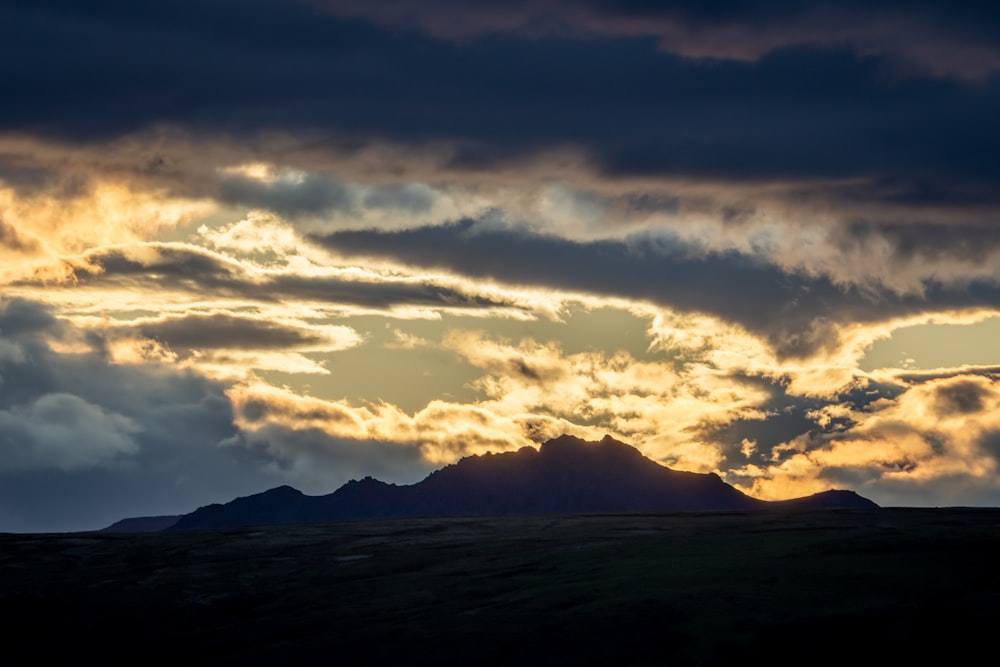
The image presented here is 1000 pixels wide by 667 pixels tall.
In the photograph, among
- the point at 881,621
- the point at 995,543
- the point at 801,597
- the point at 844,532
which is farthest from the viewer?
the point at 844,532

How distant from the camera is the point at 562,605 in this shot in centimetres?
13512

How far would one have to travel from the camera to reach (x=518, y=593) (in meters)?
147

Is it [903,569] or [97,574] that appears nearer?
[903,569]

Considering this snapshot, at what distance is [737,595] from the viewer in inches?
5103

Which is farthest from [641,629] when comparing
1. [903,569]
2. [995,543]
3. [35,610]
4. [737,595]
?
[35,610]

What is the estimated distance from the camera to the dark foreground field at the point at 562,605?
112 m

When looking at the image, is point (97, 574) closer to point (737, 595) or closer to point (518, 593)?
point (518, 593)

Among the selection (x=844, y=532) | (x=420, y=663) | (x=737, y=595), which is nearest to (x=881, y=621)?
(x=737, y=595)

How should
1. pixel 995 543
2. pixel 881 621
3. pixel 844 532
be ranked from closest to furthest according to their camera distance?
pixel 881 621
pixel 995 543
pixel 844 532

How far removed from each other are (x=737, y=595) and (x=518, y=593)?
2914 centimetres

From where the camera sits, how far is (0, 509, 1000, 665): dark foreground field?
11188 centimetres

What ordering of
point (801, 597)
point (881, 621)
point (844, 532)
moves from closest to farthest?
point (881, 621) < point (801, 597) < point (844, 532)

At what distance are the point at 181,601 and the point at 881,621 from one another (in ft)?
305

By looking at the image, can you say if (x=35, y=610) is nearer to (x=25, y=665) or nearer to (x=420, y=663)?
(x=25, y=665)
